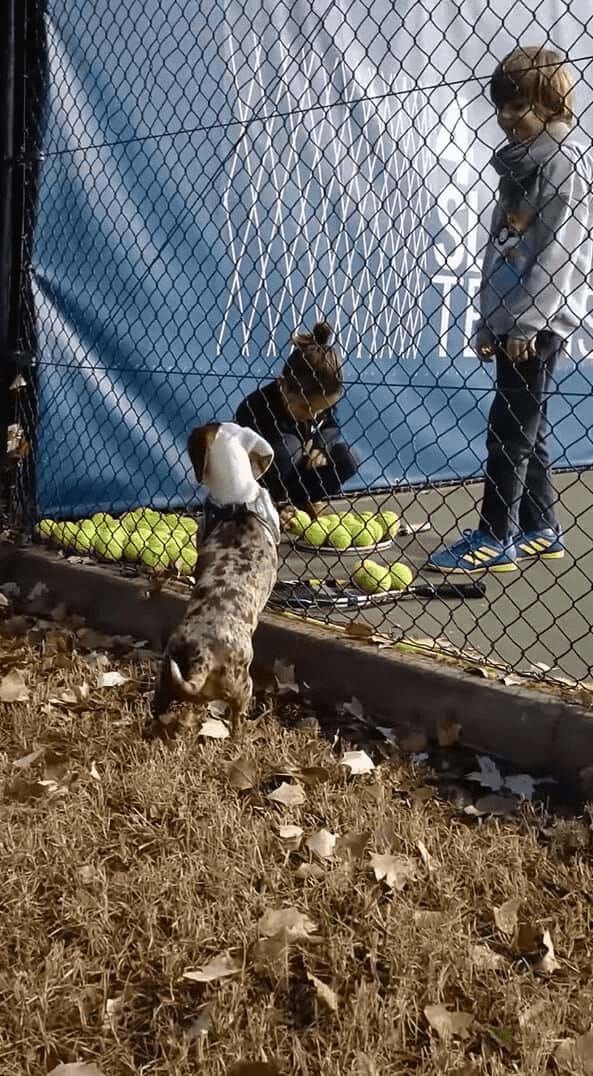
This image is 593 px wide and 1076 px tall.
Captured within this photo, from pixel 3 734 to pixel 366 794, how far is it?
115cm

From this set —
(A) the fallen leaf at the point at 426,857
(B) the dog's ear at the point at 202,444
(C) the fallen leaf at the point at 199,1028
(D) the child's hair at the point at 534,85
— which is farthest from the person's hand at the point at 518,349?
(C) the fallen leaf at the point at 199,1028

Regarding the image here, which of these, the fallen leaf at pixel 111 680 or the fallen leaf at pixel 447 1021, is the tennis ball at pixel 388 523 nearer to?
the fallen leaf at pixel 111 680

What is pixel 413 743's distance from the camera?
337cm

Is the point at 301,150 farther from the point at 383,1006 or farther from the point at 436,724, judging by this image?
the point at 383,1006

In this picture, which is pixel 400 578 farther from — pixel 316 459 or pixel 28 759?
pixel 28 759

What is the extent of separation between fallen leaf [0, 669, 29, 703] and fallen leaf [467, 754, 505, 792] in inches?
57.3

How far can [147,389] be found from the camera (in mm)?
6082

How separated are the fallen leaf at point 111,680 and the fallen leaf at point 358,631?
0.79 meters

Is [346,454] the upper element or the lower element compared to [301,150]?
lower

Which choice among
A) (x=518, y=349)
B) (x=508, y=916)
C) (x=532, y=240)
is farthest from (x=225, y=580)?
(x=532, y=240)

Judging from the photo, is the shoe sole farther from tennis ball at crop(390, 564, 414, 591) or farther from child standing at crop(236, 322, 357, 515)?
child standing at crop(236, 322, 357, 515)

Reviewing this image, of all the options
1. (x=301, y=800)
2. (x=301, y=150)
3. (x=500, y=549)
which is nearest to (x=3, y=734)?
(x=301, y=800)

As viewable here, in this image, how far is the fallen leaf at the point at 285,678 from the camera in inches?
149

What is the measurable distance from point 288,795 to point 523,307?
9.21 feet
